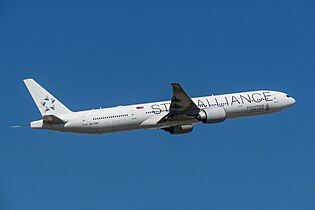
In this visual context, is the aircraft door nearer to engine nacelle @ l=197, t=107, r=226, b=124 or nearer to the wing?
the wing

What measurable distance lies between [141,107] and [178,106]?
3.99 m

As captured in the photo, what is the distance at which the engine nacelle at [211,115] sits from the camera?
205 ft

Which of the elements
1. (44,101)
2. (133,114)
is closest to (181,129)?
(133,114)

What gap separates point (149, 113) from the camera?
2478 inches

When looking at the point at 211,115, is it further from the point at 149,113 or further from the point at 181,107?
the point at 149,113

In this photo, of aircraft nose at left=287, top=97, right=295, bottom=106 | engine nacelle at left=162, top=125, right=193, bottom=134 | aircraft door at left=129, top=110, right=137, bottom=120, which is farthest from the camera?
aircraft nose at left=287, top=97, right=295, bottom=106

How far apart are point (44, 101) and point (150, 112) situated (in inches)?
434

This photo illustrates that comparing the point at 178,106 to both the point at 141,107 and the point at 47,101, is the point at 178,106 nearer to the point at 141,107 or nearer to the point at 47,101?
the point at 141,107

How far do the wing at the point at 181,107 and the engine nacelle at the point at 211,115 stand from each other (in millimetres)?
657

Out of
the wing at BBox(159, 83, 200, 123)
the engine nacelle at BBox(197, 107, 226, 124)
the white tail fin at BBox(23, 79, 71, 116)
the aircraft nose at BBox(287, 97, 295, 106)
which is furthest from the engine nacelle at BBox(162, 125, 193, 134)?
the aircraft nose at BBox(287, 97, 295, 106)

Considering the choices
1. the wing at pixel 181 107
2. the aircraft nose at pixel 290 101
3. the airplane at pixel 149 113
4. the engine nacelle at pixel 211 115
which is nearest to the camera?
the airplane at pixel 149 113

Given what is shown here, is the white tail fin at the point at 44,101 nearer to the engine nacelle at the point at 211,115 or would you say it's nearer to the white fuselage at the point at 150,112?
the white fuselage at the point at 150,112

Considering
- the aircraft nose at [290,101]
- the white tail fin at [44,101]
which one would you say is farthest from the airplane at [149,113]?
the aircraft nose at [290,101]

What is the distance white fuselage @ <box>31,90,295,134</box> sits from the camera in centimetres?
6019
